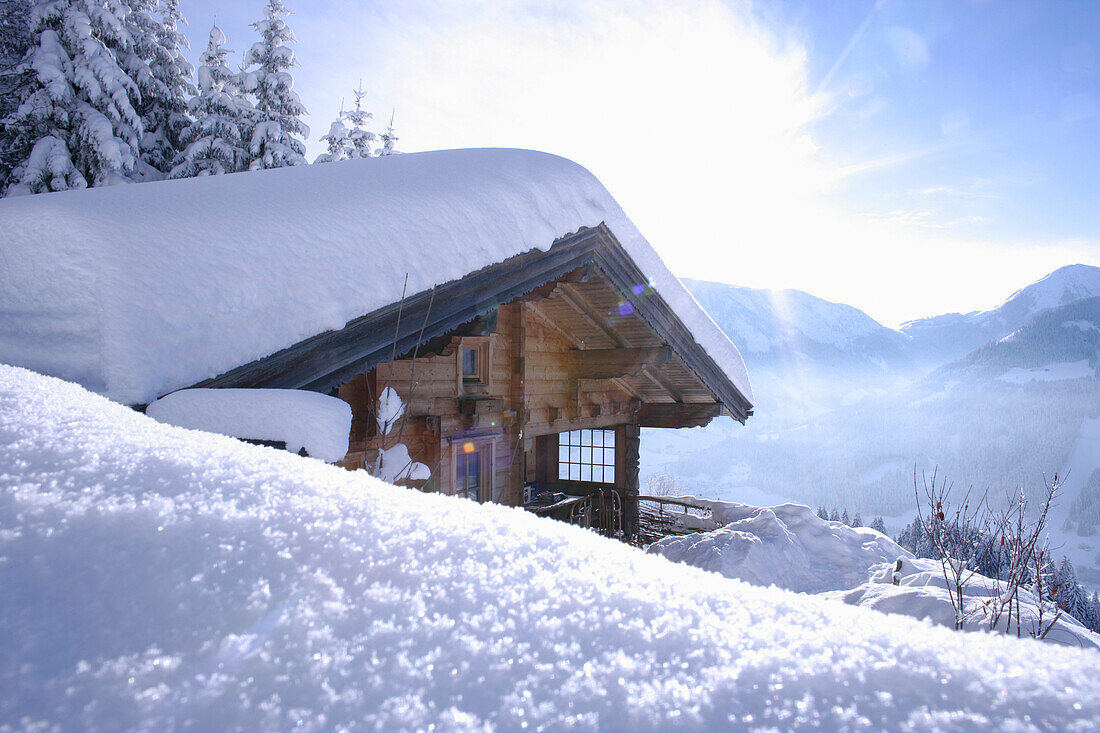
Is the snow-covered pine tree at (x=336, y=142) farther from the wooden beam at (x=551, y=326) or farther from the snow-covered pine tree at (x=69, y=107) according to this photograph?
the wooden beam at (x=551, y=326)

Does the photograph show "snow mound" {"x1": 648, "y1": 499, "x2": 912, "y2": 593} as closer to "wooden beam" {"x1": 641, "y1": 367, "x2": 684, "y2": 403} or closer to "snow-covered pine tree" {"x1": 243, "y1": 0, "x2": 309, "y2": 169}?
"wooden beam" {"x1": 641, "y1": 367, "x2": 684, "y2": 403}

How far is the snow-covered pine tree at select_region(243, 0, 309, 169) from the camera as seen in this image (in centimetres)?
1548

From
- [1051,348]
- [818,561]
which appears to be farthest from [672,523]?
[1051,348]

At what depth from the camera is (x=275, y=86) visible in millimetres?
15898

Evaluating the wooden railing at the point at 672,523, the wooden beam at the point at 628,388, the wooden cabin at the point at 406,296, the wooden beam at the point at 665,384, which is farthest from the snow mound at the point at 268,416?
the wooden railing at the point at 672,523

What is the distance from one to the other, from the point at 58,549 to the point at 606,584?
833mm

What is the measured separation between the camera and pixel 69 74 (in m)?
12.3

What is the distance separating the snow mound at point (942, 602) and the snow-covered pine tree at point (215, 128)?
657 inches

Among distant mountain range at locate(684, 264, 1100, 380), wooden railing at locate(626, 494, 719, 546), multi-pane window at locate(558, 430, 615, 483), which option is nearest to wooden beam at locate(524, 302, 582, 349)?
multi-pane window at locate(558, 430, 615, 483)

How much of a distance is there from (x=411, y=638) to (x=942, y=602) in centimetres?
532

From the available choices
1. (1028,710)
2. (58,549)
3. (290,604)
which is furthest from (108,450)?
(1028,710)

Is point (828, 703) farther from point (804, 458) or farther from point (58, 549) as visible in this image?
point (804, 458)

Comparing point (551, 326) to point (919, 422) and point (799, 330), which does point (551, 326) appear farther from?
point (799, 330)

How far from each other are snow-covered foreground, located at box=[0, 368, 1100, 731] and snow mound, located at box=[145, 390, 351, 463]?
1771 mm
